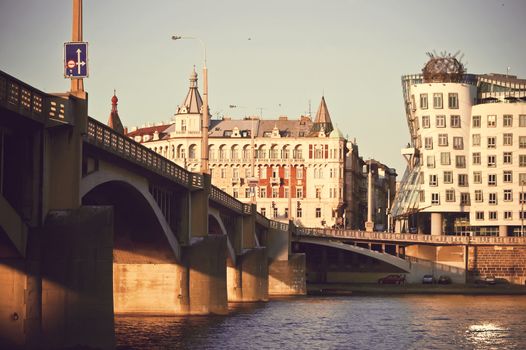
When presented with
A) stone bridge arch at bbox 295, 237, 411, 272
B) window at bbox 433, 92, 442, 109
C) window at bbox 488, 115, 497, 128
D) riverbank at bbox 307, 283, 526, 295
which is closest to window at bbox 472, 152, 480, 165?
window at bbox 488, 115, 497, 128

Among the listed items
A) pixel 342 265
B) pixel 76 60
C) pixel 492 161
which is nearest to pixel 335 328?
pixel 76 60

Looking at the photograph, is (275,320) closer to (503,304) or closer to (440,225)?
(503,304)

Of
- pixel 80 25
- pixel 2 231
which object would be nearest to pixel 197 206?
pixel 80 25

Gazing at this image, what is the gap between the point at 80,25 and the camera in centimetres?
5241

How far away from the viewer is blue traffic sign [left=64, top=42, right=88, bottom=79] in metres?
50.0

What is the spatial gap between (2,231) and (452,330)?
43653mm

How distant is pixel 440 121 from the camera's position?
176875mm

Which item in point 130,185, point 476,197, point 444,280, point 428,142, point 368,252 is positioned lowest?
point 444,280

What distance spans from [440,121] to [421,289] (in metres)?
28.9

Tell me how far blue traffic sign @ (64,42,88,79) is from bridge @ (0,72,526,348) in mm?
1259

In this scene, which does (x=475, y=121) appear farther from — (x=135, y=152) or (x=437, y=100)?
(x=135, y=152)

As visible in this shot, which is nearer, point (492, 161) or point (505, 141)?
point (505, 141)

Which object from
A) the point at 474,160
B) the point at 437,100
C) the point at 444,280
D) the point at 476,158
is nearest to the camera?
the point at 444,280

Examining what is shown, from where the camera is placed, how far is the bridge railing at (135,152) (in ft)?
193
